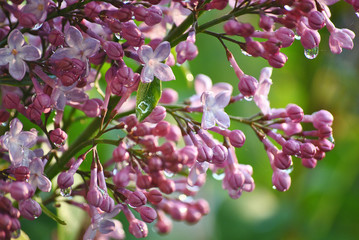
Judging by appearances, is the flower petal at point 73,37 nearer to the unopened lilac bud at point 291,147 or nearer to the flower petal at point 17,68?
the flower petal at point 17,68

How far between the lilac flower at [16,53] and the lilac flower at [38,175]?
127 mm

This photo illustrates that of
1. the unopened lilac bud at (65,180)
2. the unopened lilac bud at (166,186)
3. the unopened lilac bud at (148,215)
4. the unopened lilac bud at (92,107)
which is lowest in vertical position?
the unopened lilac bud at (148,215)

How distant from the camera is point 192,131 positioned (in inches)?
35.8

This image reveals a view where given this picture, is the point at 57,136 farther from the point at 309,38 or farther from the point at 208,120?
the point at 309,38

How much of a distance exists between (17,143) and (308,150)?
17.6 inches

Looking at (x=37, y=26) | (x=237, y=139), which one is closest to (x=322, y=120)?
(x=237, y=139)

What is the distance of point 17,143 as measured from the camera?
83 cm

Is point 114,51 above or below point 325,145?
above

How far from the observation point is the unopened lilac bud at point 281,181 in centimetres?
94

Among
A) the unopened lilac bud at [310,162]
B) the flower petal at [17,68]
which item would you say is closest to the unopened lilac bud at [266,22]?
the unopened lilac bud at [310,162]

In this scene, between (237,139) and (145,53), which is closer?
(145,53)

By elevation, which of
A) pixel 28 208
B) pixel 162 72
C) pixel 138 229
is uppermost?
pixel 162 72

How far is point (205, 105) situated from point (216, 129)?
79mm

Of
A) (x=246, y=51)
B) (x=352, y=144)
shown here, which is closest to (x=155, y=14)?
(x=246, y=51)
